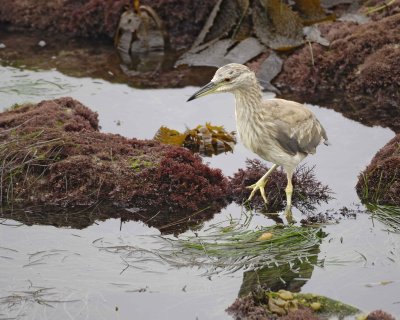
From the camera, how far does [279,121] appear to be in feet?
24.9

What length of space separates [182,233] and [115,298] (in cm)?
127

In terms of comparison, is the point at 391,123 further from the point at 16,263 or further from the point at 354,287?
the point at 16,263

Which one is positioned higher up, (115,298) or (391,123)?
(391,123)

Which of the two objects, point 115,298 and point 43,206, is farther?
point 43,206

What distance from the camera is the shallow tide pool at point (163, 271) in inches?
243

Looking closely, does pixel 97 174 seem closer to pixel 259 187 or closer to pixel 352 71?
pixel 259 187

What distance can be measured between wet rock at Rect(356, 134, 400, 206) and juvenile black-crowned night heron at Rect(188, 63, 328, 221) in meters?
0.66

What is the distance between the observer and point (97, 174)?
7930 mm

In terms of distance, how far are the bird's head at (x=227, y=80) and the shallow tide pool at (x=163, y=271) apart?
3.93 ft

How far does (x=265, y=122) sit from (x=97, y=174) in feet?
5.68

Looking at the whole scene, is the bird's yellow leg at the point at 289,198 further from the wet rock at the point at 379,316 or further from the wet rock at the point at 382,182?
the wet rock at the point at 379,316

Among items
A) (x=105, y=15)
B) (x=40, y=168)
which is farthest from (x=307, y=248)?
(x=105, y=15)

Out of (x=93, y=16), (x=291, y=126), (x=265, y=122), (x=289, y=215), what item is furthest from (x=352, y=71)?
(x=93, y=16)

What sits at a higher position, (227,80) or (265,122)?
(227,80)
